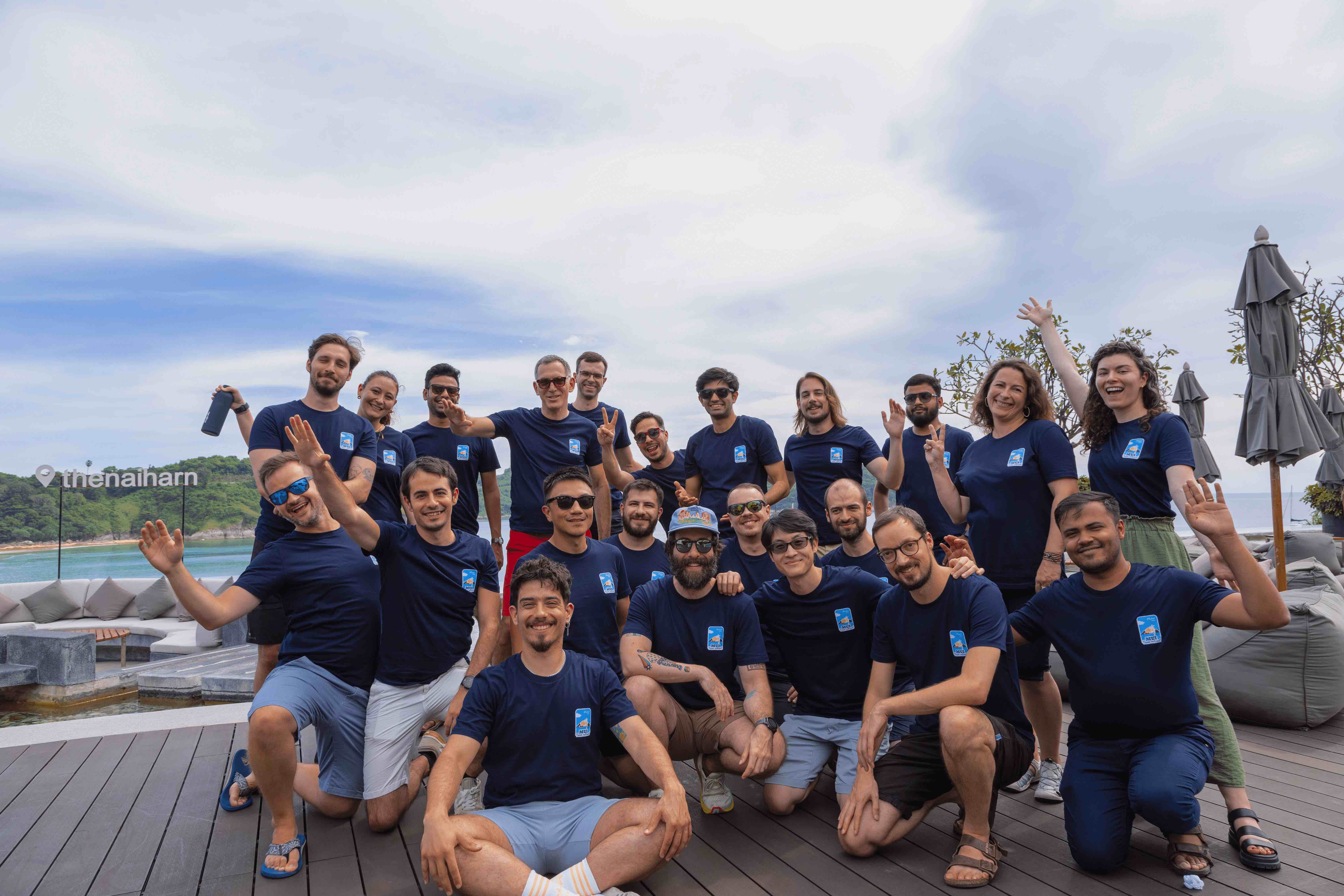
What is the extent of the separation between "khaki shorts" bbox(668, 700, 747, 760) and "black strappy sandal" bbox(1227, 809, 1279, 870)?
2.14 metres

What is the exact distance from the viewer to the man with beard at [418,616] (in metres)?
3.68

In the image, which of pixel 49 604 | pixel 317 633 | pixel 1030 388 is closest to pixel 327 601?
pixel 317 633

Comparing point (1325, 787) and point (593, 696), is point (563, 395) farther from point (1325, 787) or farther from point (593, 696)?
point (1325, 787)

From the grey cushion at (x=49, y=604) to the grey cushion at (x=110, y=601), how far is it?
0.50 meters

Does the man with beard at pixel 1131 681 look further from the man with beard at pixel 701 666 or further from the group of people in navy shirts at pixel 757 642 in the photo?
the man with beard at pixel 701 666

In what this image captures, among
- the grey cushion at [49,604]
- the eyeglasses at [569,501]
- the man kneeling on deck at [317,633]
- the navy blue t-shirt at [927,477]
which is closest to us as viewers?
the man kneeling on deck at [317,633]

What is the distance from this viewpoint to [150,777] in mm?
4234

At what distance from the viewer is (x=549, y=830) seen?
2877 mm

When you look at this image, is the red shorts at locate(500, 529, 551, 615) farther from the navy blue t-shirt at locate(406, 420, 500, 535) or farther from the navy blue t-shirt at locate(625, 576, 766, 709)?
the navy blue t-shirt at locate(625, 576, 766, 709)

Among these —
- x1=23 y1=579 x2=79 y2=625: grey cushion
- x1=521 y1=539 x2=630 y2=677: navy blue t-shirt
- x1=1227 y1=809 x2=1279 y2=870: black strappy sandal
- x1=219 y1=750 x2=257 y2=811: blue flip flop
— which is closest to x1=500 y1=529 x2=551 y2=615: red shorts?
x1=521 y1=539 x2=630 y2=677: navy blue t-shirt

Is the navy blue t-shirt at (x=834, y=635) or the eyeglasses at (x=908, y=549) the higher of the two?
the eyeglasses at (x=908, y=549)

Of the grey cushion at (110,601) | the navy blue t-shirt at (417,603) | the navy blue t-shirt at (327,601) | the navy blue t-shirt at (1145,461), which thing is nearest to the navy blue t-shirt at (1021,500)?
the navy blue t-shirt at (1145,461)

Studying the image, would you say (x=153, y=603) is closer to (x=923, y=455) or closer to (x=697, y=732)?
(x=697, y=732)

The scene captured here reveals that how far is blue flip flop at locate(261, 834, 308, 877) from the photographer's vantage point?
3.09 metres
